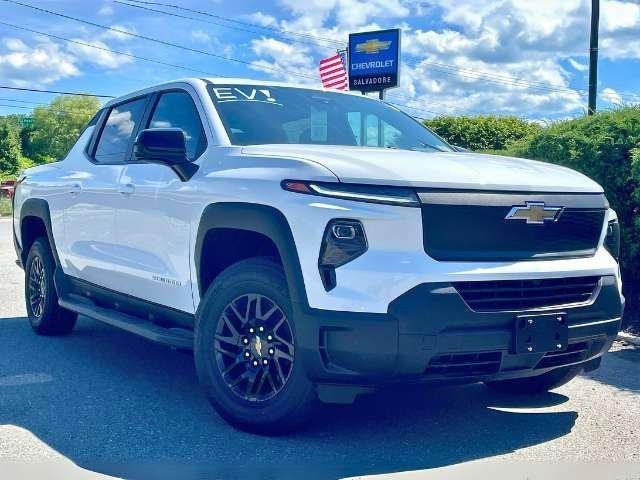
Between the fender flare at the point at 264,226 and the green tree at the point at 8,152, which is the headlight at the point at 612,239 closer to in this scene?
the fender flare at the point at 264,226

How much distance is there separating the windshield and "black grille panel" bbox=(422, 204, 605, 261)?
1328 millimetres

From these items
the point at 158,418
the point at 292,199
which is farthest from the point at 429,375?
the point at 158,418

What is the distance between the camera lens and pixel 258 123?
492cm

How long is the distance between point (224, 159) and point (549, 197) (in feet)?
5.72

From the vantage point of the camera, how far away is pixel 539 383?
5.04 m

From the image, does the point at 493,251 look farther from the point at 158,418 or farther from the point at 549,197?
the point at 158,418

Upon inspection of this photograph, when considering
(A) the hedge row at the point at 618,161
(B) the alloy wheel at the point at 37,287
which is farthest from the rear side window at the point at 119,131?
(A) the hedge row at the point at 618,161

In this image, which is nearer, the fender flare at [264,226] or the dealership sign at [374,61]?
the fender flare at [264,226]

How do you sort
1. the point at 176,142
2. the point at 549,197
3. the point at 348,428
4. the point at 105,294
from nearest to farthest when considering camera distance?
the point at 549,197, the point at 348,428, the point at 176,142, the point at 105,294

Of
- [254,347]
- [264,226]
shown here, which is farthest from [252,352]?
[264,226]

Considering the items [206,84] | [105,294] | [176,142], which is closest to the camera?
[176,142]

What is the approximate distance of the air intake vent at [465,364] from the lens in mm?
3787

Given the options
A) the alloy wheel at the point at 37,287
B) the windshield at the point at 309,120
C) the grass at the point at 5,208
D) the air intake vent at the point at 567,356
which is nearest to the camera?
the air intake vent at the point at 567,356

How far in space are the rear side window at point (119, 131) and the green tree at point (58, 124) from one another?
384ft
